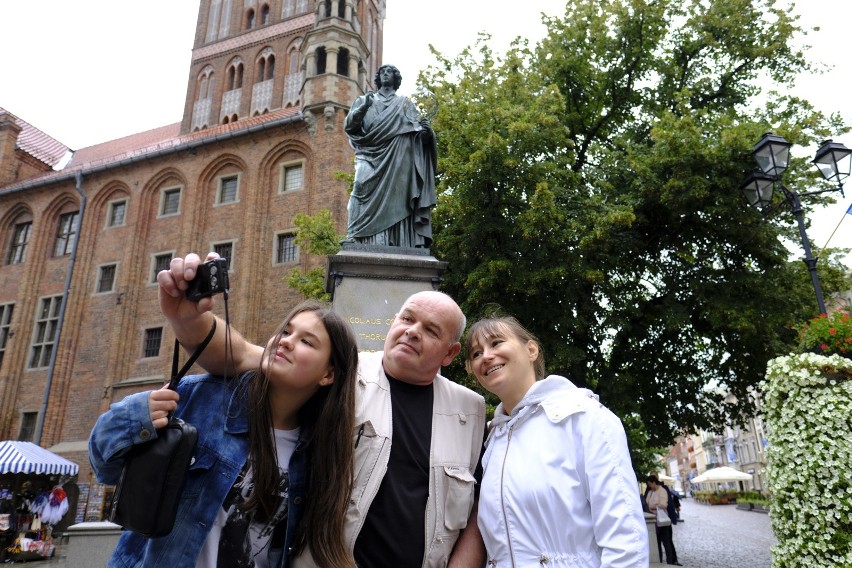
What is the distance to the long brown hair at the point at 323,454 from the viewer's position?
5.59ft

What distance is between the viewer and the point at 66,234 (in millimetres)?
25203

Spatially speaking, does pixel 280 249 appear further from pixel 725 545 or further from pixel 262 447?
pixel 262 447

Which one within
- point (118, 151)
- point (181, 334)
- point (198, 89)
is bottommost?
point (181, 334)

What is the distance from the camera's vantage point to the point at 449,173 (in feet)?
38.2

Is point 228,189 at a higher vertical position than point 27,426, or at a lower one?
higher

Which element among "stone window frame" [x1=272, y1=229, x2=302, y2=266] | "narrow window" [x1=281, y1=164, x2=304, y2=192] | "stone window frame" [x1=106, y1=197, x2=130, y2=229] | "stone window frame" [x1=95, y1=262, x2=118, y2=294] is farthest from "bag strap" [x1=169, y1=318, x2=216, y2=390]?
"stone window frame" [x1=106, y1=197, x2=130, y2=229]

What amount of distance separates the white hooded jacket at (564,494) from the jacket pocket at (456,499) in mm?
53

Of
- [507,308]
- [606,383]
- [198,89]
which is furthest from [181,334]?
[198,89]

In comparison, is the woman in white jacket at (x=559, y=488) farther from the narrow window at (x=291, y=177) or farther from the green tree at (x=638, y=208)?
the narrow window at (x=291, y=177)

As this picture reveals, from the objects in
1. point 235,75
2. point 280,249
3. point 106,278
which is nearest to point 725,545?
point 280,249

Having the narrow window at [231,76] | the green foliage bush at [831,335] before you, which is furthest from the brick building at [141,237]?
the green foliage bush at [831,335]

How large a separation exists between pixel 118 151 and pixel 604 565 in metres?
36.4

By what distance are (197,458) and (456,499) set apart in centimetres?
82

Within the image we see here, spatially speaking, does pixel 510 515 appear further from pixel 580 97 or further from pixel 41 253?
pixel 41 253
